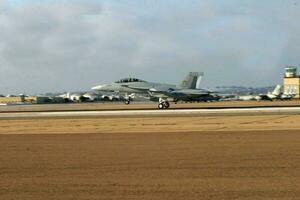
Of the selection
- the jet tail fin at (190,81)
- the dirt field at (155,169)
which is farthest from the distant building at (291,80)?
the dirt field at (155,169)

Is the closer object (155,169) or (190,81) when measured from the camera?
(155,169)

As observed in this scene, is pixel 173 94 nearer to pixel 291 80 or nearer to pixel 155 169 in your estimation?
pixel 155 169

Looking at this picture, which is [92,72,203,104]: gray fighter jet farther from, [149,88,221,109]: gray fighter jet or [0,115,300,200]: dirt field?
[0,115,300,200]: dirt field

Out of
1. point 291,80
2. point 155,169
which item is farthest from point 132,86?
point 291,80

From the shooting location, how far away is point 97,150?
768 inches

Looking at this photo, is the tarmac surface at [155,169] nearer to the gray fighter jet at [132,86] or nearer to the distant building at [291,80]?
the gray fighter jet at [132,86]

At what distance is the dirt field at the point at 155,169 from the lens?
11.0m

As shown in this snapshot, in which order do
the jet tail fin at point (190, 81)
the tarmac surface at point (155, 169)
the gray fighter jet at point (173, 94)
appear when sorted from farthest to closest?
the jet tail fin at point (190, 81), the gray fighter jet at point (173, 94), the tarmac surface at point (155, 169)

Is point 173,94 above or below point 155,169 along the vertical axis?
above

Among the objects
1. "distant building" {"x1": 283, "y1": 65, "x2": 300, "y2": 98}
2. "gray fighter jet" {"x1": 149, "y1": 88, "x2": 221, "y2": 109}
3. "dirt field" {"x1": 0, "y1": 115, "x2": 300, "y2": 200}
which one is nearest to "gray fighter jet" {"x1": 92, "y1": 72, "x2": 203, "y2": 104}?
"gray fighter jet" {"x1": 149, "y1": 88, "x2": 221, "y2": 109}

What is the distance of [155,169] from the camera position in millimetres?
14109

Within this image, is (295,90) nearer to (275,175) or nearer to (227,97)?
(227,97)

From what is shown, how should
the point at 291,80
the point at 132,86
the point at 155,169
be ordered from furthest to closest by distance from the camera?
1. the point at 291,80
2. the point at 132,86
3. the point at 155,169

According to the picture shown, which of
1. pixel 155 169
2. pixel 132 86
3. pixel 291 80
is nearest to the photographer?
pixel 155 169
